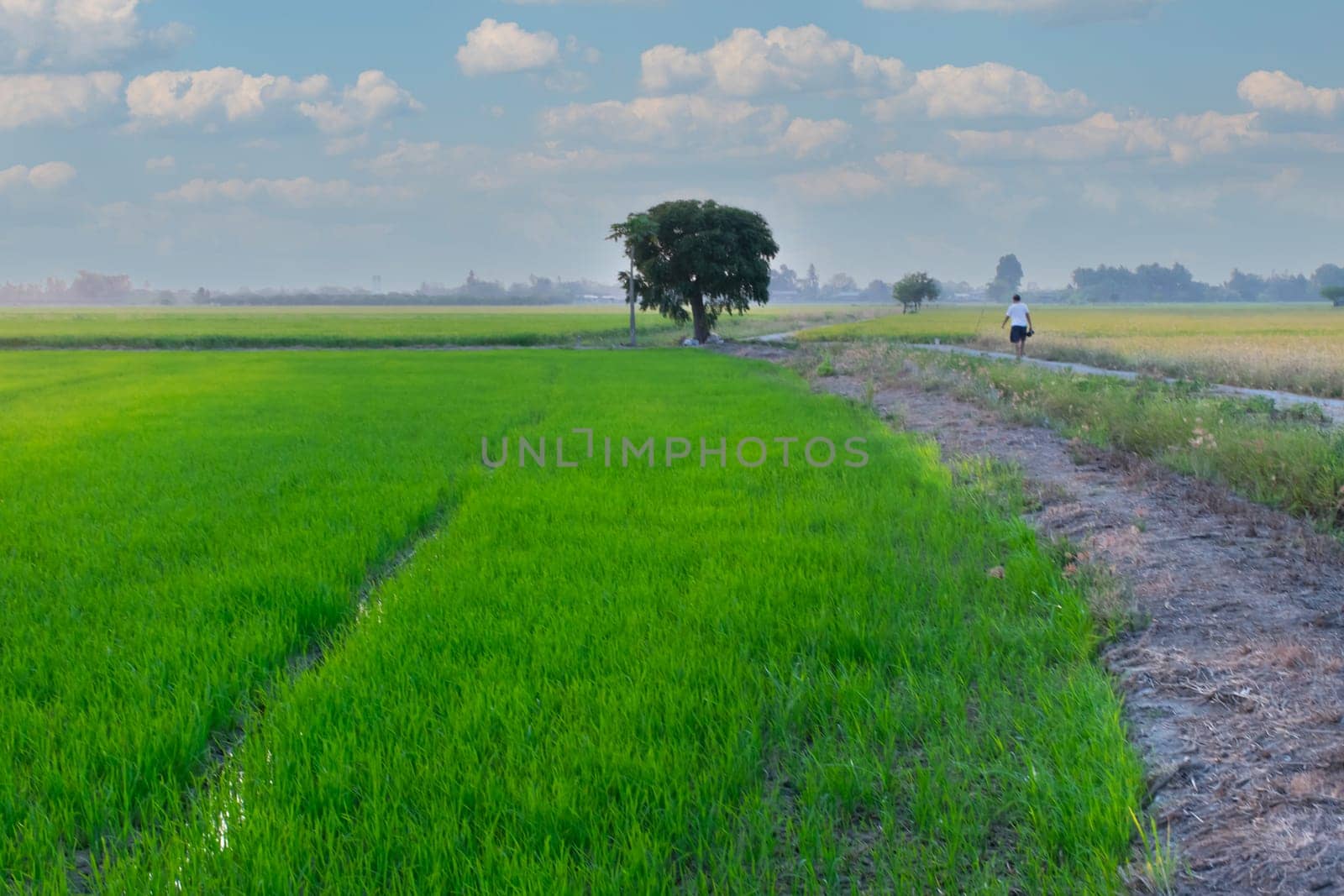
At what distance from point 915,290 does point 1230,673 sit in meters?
103

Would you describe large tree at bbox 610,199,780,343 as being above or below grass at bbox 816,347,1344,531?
above

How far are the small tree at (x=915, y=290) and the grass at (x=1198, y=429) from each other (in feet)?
296

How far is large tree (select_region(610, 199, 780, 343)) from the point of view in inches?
1419

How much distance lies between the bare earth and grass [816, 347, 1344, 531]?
0.33 metres

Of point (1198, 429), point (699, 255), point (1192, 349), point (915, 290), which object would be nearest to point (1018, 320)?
point (1192, 349)

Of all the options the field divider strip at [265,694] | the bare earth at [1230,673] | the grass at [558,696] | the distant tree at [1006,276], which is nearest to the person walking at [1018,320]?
the bare earth at [1230,673]

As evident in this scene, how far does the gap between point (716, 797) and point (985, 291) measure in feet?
554

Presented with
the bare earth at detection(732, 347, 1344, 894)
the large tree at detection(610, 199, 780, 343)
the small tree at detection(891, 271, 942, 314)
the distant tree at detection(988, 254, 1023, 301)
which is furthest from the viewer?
the distant tree at detection(988, 254, 1023, 301)

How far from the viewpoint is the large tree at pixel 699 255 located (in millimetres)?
36031

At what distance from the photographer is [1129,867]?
2201 mm

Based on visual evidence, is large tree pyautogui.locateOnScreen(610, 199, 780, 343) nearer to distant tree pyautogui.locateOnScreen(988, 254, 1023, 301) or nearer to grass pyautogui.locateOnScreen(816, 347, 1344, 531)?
grass pyautogui.locateOnScreen(816, 347, 1344, 531)

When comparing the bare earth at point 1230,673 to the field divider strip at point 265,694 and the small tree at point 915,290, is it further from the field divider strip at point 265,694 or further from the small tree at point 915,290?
the small tree at point 915,290

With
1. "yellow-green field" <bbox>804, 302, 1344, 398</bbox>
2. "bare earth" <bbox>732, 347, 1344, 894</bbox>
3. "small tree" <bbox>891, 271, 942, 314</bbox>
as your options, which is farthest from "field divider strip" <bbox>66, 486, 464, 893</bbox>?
"small tree" <bbox>891, 271, 942, 314</bbox>

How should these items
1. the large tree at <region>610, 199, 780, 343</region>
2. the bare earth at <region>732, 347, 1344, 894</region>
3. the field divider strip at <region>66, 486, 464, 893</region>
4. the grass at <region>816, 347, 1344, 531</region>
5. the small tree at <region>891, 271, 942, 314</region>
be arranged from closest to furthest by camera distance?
the bare earth at <region>732, 347, 1344, 894</region>, the field divider strip at <region>66, 486, 464, 893</region>, the grass at <region>816, 347, 1344, 531</region>, the large tree at <region>610, 199, 780, 343</region>, the small tree at <region>891, 271, 942, 314</region>
